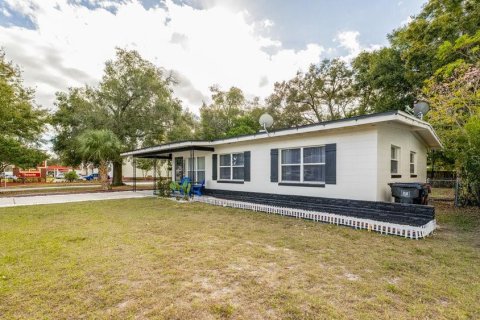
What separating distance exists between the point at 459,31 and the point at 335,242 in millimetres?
13759

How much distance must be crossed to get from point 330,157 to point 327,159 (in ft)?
0.39

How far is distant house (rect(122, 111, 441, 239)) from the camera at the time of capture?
22.2 ft

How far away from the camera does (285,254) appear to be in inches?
168

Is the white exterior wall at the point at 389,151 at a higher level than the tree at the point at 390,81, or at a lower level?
lower

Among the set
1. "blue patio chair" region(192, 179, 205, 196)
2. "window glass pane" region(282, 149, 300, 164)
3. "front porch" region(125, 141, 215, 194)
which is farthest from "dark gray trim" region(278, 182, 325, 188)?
"blue patio chair" region(192, 179, 205, 196)

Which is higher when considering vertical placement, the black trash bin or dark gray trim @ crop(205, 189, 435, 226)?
the black trash bin

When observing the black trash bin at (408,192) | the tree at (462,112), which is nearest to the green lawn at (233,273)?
the black trash bin at (408,192)

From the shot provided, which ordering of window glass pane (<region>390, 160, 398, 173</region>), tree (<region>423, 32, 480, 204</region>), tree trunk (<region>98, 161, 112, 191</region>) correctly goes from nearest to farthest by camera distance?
window glass pane (<region>390, 160, 398, 173</region>) → tree (<region>423, 32, 480, 204</region>) → tree trunk (<region>98, 161, 112, 191</region>)

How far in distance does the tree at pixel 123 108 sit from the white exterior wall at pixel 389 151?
1605cm

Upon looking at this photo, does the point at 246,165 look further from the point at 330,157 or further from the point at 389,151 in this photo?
the point at 389,151

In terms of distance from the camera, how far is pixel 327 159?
301 inches

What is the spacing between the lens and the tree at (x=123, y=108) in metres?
18.9

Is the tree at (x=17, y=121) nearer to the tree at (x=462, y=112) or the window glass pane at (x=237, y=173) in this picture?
the window glass pane at (x=237, y=173)

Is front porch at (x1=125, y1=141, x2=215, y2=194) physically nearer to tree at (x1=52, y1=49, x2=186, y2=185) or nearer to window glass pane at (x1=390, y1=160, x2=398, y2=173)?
tree at (x1=52, y1=49, x2=186, y2=185)
